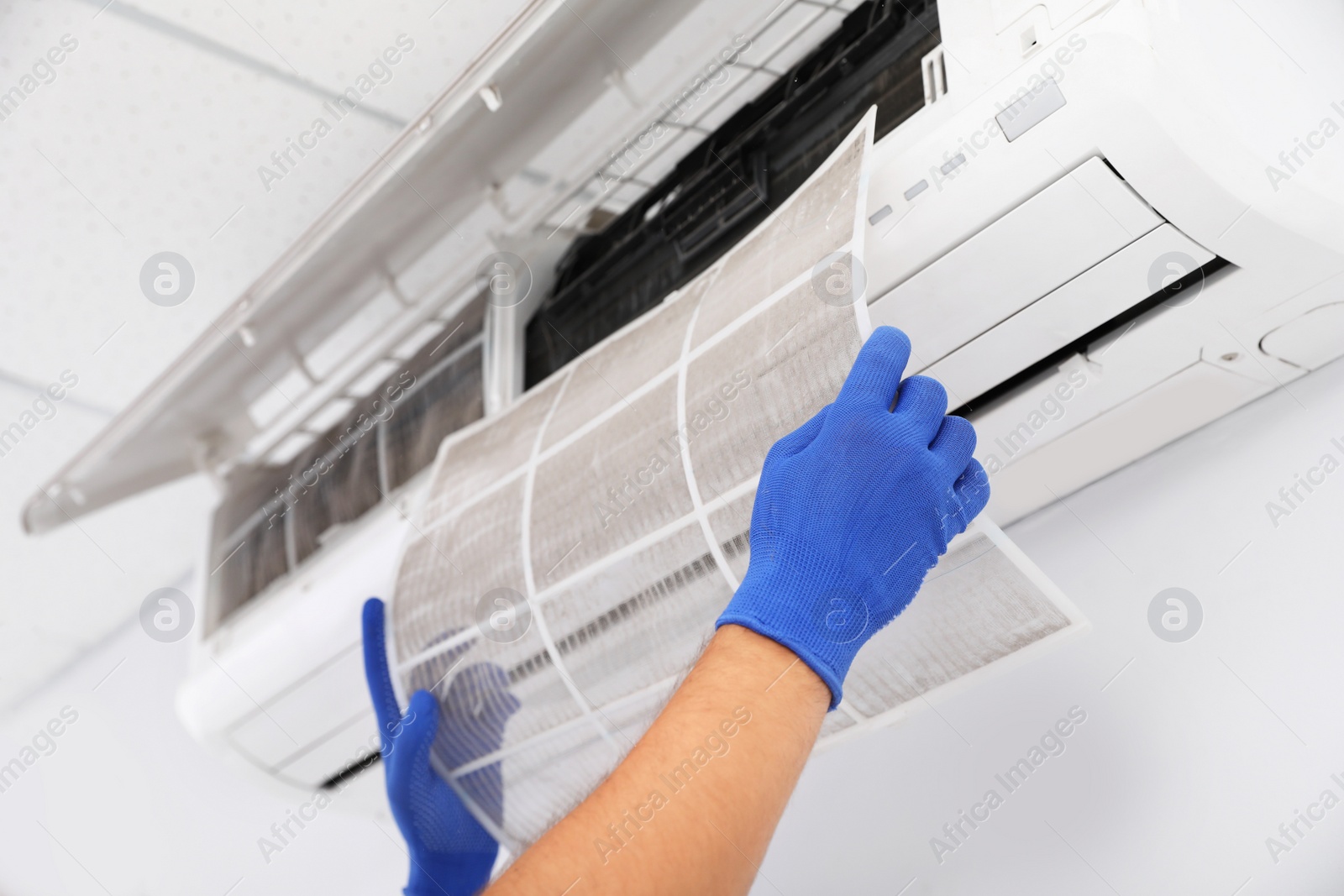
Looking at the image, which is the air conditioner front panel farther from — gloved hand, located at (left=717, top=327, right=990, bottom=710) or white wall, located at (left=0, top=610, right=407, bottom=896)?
white wall, located at (left=0, top=610, right=407, bottom=896)

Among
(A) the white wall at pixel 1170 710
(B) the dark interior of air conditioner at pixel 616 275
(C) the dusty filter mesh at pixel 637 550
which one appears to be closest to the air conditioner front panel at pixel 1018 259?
(C) the dusty filter mesh at pixel 637 550

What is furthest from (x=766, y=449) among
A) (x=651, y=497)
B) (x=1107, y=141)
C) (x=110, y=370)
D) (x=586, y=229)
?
(x=110, y=370)

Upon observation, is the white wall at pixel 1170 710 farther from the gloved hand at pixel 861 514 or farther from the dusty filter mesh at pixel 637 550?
the gloved hand at pixel 861 514

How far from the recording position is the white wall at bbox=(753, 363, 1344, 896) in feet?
2.75

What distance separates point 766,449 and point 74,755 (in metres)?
2.74

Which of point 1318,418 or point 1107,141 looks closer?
point 1107,141

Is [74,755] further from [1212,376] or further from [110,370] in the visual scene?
[1212,376]

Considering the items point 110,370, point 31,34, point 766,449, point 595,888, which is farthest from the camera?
point 110,370

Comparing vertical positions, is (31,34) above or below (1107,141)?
above

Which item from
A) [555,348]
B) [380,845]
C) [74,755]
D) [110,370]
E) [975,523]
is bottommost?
[380,845]

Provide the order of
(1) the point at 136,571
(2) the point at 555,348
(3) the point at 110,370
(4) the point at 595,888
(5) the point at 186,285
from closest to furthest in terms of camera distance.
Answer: (4) the point at 595,888 → (2) the point at 555,348 → (5) the point at 186,285 → (3) the point at 110,370 → (1) the point at 136,571

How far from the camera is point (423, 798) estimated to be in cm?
116

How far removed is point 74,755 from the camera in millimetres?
2639

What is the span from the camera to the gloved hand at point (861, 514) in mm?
687
